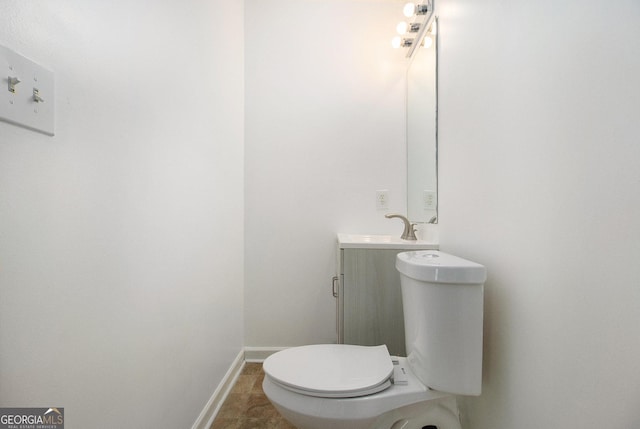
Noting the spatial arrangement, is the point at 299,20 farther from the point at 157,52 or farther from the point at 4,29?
the point at 4,29

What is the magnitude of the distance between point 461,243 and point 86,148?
3.96ft

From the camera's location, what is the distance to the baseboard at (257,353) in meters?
1.75

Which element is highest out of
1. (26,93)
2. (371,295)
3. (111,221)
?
(26,93)

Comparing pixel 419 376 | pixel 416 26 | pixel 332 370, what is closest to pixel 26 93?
pixel 332 370

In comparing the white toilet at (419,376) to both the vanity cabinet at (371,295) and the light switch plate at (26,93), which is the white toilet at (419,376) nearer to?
the vanity cabinet at (371,295)

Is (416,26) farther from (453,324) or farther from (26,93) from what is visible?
(26,93)

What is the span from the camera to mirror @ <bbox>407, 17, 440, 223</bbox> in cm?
131

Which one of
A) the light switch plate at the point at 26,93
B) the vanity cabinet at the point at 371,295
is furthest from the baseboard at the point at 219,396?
the light switch plate at the point at 26,93

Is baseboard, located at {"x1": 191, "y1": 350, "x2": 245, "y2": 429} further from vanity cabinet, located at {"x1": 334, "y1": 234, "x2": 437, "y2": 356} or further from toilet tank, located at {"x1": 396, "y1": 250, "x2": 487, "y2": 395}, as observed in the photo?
toilet tank, located at {"x1": 396, "y1": 250, "x2": 487, "y2": 395}

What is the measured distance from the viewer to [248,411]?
4.28 ft

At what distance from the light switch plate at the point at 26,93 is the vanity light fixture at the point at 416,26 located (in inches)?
59.1

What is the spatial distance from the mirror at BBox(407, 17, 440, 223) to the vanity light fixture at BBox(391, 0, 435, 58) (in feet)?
0.13

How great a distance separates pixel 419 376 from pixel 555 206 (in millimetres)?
627

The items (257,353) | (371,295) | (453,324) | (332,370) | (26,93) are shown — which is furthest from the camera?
(257,353)
